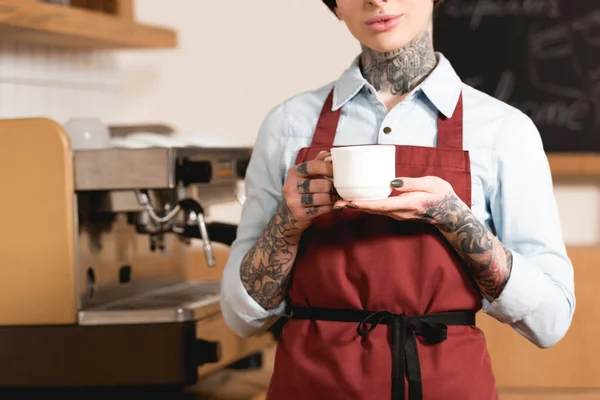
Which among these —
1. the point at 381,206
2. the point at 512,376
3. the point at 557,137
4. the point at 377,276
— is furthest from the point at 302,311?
the point at 557,137

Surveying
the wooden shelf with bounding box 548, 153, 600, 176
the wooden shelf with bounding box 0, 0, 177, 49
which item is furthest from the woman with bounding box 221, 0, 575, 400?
the wooden shelf with bounding box 548, 153, 600, 176

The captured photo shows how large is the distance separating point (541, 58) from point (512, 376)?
0.82 meters

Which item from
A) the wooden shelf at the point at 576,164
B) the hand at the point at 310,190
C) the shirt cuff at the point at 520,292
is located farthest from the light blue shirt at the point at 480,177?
the wooden shelf at the point at 576,164

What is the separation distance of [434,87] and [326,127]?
0.48ft

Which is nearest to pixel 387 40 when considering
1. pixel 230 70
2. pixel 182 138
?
pixel 182 138

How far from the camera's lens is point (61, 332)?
158 cm

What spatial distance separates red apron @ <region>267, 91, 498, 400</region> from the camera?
44.6 inches

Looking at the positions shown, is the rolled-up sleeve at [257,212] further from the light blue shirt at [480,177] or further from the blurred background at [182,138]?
the blurred background at [182,138]

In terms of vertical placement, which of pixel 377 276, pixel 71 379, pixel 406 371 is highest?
pixel 377 276

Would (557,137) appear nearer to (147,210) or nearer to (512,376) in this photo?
(512,376)

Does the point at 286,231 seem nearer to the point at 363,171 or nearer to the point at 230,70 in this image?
the point at 363,171

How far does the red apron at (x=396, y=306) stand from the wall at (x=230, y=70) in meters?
1.37

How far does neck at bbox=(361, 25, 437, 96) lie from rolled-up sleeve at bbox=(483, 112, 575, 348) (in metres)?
0.14

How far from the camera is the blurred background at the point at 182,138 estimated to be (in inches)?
62.3
